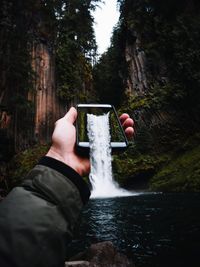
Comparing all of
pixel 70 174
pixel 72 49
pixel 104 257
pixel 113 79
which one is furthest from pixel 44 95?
pixel 70 174

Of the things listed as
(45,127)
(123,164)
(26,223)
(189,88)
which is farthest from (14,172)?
(26,223)

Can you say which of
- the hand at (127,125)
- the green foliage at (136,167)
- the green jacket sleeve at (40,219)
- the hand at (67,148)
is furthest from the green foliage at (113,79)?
the green jacket sleeve at (40,219)

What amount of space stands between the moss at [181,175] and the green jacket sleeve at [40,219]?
16.0m

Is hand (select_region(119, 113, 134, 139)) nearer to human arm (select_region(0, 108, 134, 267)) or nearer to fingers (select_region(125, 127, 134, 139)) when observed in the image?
fingers (select_region(125, 127, 134, 139))

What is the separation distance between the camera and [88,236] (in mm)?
7664

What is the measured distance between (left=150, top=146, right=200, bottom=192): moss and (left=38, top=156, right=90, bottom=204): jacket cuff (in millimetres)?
15833

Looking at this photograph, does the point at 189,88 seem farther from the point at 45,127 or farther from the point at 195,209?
the point at 195,209

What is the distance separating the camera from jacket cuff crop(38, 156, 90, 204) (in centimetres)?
130

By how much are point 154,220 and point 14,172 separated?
13.6 metres

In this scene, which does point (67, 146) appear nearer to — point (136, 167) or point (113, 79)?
point (136, 167)

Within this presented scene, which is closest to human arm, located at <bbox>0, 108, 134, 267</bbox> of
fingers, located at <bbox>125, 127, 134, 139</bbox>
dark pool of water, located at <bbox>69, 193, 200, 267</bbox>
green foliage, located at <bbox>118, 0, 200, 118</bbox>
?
fingers, located at <bbox>125, 127, 134, 139</bbox>

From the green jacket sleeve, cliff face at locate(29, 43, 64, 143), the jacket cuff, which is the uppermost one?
cliff face at locate(29, 43, 64, 143)

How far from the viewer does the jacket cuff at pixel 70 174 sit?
130 centimetres

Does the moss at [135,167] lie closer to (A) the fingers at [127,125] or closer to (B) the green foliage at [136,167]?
(B) the green foliage at [136,167]
